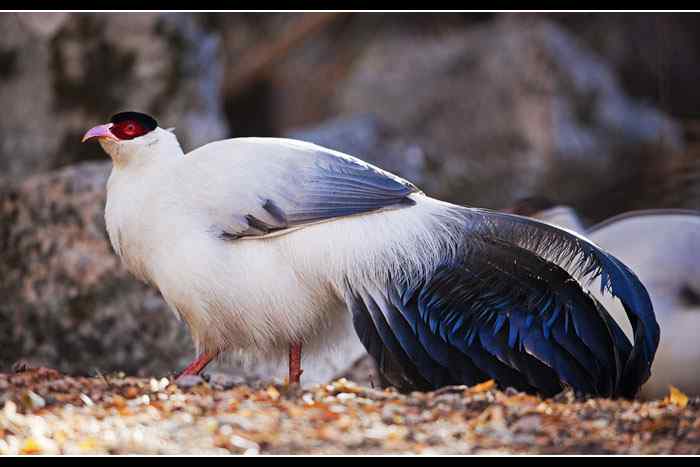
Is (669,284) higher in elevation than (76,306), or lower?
higher

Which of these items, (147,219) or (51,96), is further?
(51,96)

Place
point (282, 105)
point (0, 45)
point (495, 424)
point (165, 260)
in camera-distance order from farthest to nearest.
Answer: point (282, 105), point (0, 45), point (165, 260), point (495, 424)

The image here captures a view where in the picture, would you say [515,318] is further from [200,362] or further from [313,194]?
[200,362]

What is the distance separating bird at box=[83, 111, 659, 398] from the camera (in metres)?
3.09

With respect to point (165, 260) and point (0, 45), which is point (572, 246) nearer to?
point (165, 260)

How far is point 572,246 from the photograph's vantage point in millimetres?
3172

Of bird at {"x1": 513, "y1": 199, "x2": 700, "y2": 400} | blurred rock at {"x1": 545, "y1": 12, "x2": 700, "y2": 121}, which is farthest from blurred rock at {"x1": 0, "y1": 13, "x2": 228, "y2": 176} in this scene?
bird at {"x1": 513, "y1": 199, "x2": 700, "y2": 400}

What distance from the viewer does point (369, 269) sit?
10.6 feet

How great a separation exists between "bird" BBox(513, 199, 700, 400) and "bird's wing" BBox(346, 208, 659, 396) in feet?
1.72

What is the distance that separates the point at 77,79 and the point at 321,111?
2.70 meters

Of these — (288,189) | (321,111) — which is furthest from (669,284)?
(321,111)

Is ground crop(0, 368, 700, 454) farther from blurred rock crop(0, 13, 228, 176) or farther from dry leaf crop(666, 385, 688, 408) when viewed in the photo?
blurred rock crop(0, 13, 228, 176)

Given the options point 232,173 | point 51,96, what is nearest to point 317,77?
point 51,96

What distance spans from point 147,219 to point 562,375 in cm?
125
